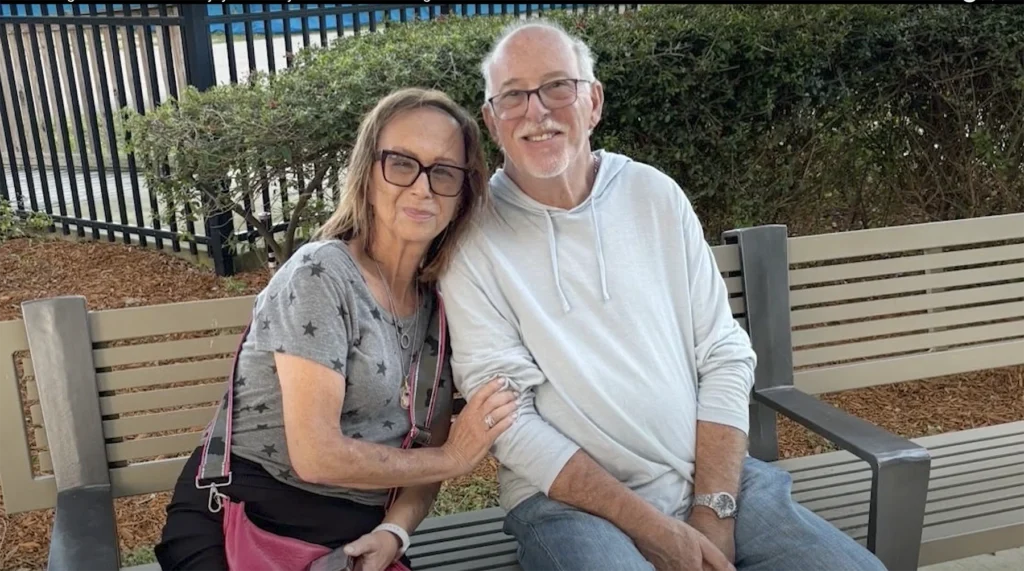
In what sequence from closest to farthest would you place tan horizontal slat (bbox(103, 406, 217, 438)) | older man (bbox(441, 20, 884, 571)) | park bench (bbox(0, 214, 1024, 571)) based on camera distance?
1. older man (bbox(441, 20, 884, 571))
2. park bench (bbox(0, 214, 1024, 571))
3. tan horizontal slat (bbox(103, 406, 217, 438))

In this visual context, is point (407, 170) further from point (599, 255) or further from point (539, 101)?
point (599, 255)

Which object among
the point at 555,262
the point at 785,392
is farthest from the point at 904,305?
the point at 555,262

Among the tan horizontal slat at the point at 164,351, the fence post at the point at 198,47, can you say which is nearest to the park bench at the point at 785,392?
the tan horizontal slat at the point at 164,351

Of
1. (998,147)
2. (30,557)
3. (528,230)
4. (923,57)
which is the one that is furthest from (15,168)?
(998,147)

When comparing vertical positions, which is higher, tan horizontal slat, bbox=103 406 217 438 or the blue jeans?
tan horizontal slat, bbox=103 406 217 438

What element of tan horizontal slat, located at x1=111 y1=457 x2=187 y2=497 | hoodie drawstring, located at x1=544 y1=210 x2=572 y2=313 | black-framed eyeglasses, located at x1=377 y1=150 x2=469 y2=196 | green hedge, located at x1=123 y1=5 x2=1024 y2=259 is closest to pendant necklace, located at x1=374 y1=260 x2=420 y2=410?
black-framed eyeglasses, located at x1=377 y1=150 x2=469 y2=196

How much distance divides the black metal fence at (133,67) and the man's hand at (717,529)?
125 inches

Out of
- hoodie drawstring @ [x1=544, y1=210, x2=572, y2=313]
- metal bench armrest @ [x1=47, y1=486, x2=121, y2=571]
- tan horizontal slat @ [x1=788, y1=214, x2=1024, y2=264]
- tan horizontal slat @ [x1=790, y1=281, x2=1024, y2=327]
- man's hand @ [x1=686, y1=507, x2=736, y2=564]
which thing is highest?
hoodie drawstring @ [x1=544, y1=210, x2=572, y2=313]

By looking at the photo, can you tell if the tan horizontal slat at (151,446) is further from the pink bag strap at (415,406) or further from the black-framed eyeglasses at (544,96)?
the black-framed eyeglasses at (544,96)

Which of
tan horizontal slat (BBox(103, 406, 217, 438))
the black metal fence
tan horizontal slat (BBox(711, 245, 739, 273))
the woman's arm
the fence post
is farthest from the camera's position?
the black metal fence

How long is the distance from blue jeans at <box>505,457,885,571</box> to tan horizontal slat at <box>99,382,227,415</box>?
0.92m

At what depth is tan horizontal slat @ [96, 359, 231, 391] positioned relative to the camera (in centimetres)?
247

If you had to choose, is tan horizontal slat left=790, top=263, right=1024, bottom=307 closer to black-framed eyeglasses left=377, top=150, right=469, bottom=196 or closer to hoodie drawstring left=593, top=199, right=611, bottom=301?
hoodie drawstring left=593, top=199, right=611, bottom=301

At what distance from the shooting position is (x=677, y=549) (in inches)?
87.0
